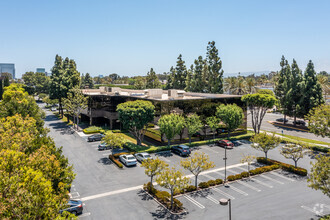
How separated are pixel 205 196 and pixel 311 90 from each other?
52822 millimetres

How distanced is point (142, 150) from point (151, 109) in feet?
27.0

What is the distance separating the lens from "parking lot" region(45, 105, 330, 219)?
83.1ft

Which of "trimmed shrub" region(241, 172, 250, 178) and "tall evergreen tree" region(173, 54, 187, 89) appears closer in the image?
"trimmed shrub" region(241, 172, 250, 178)

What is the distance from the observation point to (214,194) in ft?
97.9

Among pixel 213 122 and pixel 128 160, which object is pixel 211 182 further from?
pixel 213 122

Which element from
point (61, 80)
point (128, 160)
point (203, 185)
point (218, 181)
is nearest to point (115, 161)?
point (128, 160)

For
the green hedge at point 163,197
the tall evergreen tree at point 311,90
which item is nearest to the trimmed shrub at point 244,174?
the green hedge at point 163,197

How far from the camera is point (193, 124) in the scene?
48219 millimetres

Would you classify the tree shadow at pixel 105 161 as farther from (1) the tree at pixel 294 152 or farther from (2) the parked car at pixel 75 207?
(1) the tree at pixel 294 152

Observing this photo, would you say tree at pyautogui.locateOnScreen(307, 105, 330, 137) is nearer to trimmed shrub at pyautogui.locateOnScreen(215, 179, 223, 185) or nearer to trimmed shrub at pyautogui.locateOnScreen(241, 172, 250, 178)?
trimmed shrub at pyautogui.locateOnScreen(241, 172, 250, 178)

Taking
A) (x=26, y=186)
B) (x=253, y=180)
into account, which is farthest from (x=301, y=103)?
(x=26, y=186)

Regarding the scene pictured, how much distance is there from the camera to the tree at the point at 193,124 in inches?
1863

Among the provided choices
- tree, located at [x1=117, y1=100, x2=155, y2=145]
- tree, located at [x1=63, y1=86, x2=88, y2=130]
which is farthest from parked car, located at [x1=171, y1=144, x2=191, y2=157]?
tree, located at [x1=63, y1=86, x2=88, y2=130]

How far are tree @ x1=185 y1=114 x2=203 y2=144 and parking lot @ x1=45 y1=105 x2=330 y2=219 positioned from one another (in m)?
7.89
